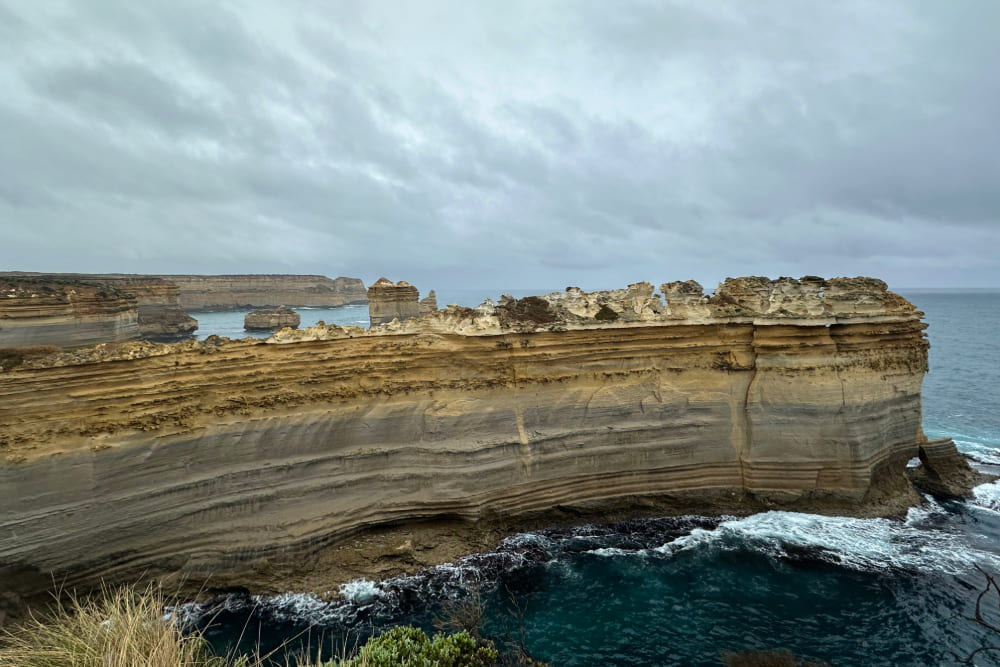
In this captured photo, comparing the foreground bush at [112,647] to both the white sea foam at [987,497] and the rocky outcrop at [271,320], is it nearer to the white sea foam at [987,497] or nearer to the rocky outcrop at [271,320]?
the white sea foam at [987,497]

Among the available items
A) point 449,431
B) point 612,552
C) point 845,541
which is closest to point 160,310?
point 449,431

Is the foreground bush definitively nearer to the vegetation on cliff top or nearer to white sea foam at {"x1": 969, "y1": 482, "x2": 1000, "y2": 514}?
the vegetation on cliff top

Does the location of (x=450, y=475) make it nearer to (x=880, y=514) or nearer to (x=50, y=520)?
(x=50, y=520)

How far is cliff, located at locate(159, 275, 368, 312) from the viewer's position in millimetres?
64625

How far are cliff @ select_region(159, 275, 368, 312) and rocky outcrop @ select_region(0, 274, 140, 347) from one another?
3912 centimetres

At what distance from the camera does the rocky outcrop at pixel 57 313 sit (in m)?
21.3

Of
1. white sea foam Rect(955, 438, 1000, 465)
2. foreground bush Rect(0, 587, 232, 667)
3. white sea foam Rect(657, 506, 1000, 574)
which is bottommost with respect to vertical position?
white sea foam Rect(657, 506, 1000, 574)

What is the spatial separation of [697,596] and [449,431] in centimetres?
721

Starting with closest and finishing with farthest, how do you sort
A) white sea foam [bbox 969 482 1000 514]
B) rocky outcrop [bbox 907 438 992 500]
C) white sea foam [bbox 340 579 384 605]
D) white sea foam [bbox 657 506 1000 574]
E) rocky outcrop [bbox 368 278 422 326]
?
white sea foam [bbox 340 579 384 605], white sea foam [bbox 657 506 1000 574], white sea foam [bbox 969 482 1000 514], rocky outcrop [bbox 907 438 992 500], rocky outcrop [bbox 368 278 422 326]

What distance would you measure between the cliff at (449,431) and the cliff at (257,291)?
191ft

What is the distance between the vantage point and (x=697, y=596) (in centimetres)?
1120

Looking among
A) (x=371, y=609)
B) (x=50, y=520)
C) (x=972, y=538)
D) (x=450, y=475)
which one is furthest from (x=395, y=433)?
(x=972, y=538)

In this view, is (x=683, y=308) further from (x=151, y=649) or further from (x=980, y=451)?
(x=980, y=451)

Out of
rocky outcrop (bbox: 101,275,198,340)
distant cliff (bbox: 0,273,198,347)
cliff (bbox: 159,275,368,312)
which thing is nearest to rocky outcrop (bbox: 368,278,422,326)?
distant cliff (bbox: 0,273,198,347)
